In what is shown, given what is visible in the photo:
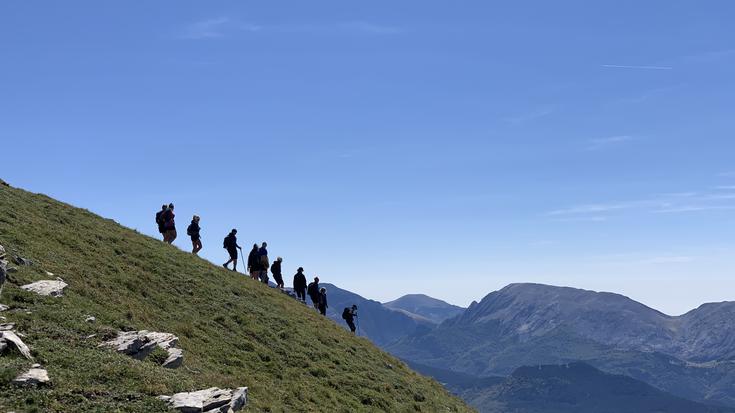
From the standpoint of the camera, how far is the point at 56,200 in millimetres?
41406

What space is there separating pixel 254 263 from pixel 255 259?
1.01 ft

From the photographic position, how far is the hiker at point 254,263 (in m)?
47.1

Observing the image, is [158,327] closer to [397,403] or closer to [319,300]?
[397,403]

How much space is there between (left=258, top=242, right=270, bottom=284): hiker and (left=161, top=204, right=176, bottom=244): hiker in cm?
656

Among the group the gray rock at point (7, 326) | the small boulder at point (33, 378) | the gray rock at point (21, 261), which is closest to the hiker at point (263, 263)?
the gray rock at point (21, 261)

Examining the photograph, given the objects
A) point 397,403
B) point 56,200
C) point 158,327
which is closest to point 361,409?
point 397,403

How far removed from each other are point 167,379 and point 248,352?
34.5 feet

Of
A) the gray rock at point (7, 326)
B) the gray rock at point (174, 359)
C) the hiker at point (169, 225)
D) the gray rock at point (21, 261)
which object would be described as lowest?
the gray rock at point (174, 359)

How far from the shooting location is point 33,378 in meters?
16.5

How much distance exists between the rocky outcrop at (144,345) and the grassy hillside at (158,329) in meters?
→ 0.54

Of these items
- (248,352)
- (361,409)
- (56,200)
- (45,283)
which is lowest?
(361,409)

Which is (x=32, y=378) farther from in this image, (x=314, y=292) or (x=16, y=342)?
(x=314, y=292)

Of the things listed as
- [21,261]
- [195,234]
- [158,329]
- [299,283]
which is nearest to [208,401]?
[158,329]

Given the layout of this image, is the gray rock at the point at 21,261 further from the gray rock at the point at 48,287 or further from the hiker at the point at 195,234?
the hiker at the point at 195,234
